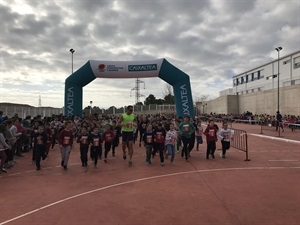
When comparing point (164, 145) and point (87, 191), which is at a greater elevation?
point (164, 145)

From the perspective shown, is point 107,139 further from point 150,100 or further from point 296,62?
point 150,100

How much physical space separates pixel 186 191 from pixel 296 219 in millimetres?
2518

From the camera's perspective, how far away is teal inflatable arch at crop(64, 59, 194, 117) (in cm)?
1822

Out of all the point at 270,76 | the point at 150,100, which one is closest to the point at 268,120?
the point at 270,76

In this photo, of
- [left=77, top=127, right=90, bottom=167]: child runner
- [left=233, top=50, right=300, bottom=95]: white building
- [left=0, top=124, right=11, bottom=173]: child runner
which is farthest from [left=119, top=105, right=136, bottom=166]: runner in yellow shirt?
[left=233, top=50, right=300, bottom=95]: white building

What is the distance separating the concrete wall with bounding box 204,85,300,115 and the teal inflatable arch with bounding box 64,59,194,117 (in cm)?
2011

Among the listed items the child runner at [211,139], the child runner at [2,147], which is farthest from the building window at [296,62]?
the child runner at [2,147]

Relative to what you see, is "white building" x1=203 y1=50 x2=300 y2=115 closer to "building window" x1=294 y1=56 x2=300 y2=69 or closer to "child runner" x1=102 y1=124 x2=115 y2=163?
"building window" x1=294 y1=56 x2=300 y2=69

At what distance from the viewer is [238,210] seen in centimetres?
569

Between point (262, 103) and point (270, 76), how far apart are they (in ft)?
49.1

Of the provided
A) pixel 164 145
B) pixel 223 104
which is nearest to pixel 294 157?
pixel 164 145

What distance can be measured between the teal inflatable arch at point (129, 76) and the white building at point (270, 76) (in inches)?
837

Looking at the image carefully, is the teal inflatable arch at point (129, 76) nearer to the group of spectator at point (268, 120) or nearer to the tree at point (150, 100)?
the group of spectator at point (268, 120)

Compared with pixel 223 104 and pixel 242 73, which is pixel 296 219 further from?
pixel 242 73
